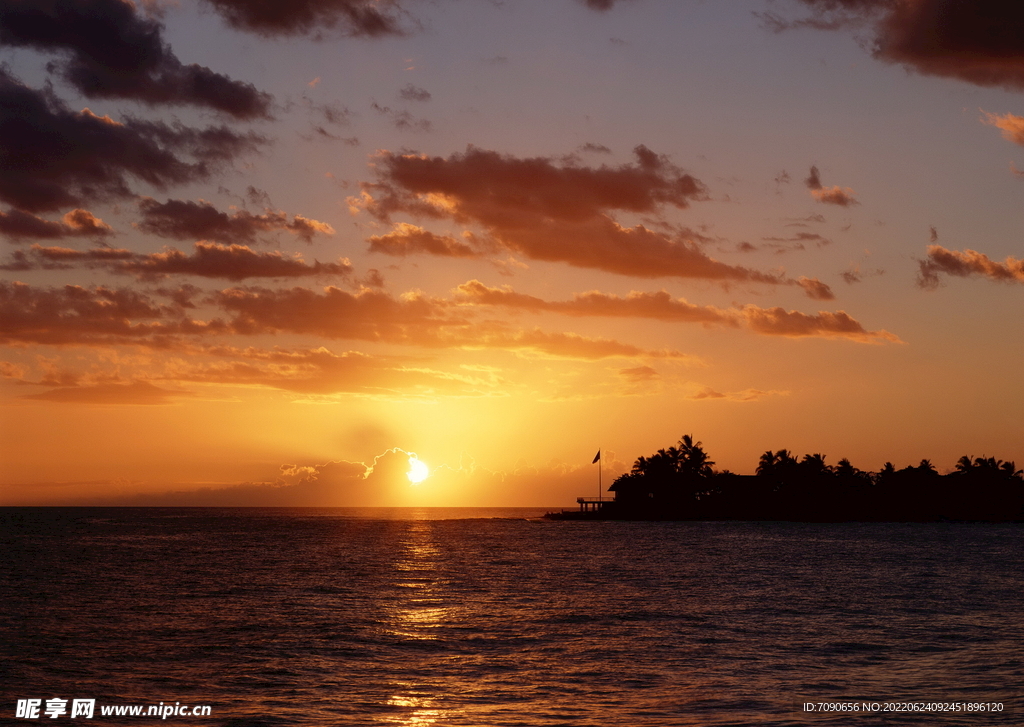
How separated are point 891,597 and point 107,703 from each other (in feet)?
148

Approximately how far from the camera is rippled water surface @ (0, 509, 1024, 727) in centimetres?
2789

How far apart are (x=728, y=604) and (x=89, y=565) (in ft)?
199

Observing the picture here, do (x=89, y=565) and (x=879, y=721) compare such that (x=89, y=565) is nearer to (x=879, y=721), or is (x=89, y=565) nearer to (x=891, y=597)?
(x=891, y=597)

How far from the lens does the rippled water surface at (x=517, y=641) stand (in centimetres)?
2789

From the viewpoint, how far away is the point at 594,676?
3189 centimetres

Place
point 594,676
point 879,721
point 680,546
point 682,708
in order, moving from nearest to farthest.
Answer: point 879,721
point 682,708
point 594,676
point 680,546

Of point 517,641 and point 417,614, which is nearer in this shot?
point 517,641

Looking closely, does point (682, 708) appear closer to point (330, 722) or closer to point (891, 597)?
point (330, 722)

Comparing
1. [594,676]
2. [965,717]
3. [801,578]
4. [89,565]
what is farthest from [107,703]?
[89,565]

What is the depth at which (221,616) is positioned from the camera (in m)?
48.3

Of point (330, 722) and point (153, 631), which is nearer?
point (330, 722)

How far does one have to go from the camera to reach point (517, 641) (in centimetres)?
3956

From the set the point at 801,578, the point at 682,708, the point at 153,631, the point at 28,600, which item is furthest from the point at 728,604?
the point at 28,600

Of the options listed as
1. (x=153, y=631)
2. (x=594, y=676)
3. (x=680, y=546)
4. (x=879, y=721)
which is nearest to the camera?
(x=879, y=721)
